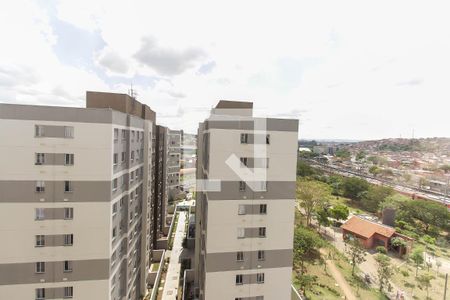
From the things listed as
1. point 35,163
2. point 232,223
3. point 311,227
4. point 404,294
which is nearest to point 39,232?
point 35,163

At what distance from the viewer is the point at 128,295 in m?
21.8

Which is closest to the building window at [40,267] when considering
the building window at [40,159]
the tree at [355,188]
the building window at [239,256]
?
the building window at [40,159]

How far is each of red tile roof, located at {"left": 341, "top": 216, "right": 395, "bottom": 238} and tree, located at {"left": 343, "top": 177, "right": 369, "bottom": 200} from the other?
82.4 feet

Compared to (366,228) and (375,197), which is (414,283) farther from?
(375,197)

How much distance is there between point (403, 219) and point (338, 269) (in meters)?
30.5

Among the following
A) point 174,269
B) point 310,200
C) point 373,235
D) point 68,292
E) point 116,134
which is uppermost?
point 116,134

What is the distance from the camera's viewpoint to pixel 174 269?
110 feet

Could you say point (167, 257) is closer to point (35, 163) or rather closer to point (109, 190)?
point (109, 190)

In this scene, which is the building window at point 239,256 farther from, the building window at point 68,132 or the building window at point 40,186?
the building window at point 68,132

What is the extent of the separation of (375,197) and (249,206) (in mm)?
57580

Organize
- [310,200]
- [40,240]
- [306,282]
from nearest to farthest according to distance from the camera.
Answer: [40,240]
[306,282]
[310,200]

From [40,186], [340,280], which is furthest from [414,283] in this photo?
[40,186]

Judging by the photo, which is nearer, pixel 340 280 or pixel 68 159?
pixel 68 159

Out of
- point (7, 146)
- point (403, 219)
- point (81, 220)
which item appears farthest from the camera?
point (403, 219)
